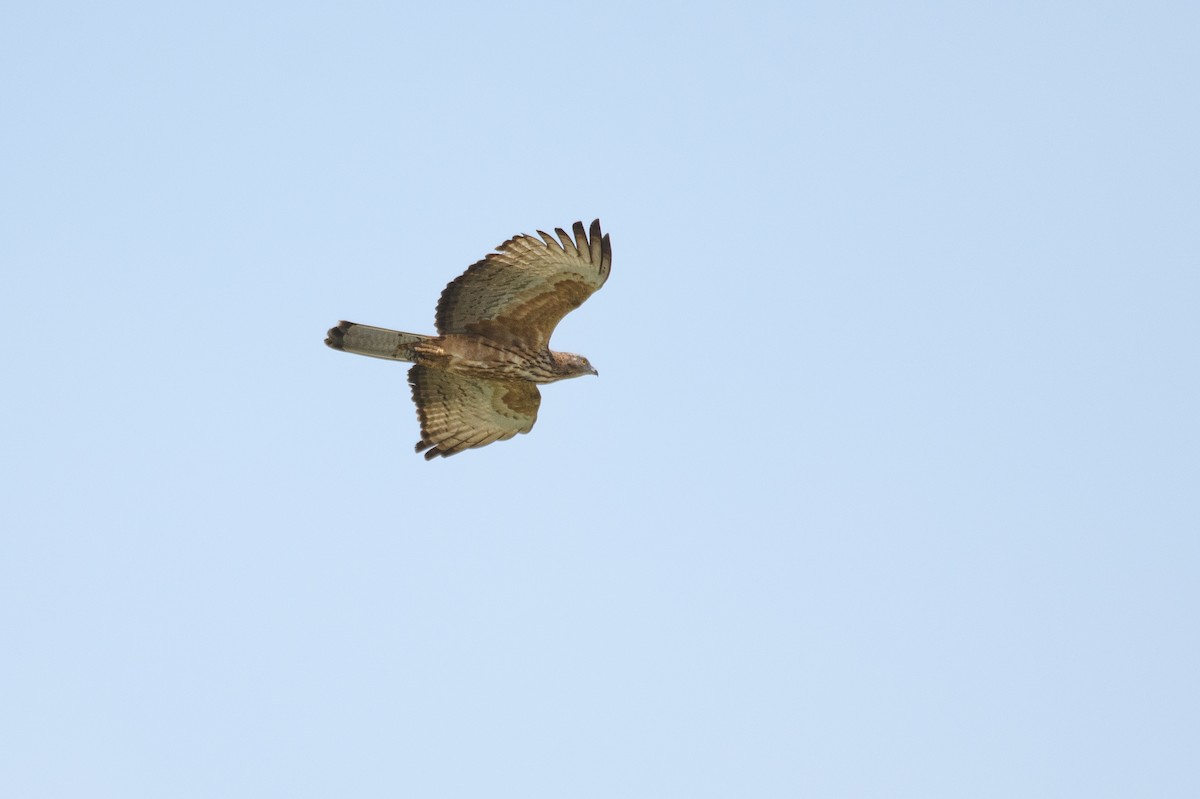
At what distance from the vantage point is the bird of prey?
595 inches

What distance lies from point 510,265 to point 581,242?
0.81 metres

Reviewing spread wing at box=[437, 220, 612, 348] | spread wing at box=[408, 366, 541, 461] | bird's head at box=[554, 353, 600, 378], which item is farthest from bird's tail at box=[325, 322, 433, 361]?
bird's head at box=[554, 353, 600, 378]

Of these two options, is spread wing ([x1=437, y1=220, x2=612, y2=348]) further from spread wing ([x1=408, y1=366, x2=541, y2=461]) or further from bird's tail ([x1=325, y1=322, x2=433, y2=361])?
spread wing ([x1=408, y1=366, x2=541, y2=461])

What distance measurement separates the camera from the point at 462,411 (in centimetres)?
1683

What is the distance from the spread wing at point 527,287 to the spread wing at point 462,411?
86 centimetres

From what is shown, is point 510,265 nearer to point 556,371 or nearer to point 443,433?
point 556,371

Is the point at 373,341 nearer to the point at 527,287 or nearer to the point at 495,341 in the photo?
the point at 495,341

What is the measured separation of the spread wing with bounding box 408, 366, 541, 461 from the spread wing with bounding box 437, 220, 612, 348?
0.86m

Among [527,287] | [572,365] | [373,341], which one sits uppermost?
[527,287]

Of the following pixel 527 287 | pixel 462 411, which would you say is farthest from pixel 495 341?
pixel 462 411

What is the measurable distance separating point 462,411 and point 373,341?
1.82 m

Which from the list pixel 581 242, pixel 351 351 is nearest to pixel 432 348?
pixel 351 351

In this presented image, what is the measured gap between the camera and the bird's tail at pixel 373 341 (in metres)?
15.1

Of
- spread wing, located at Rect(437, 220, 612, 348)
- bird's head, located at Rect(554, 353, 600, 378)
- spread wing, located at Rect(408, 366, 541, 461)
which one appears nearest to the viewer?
spread wing, located at Rect(437, 220, 612, 348)
